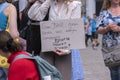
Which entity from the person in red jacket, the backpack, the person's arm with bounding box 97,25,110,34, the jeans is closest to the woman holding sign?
the person's arm with bounding box 97,25,110,34

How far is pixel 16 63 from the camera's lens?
A: 3.81 meters

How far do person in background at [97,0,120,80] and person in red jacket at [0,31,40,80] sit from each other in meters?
1.76

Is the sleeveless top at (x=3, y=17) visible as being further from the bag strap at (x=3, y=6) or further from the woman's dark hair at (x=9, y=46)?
the woman's dark hair at (x=9, y=46)

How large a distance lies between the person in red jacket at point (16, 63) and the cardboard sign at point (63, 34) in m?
1.31

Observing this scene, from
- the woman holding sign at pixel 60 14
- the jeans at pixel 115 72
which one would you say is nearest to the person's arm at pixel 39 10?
the woman holding sign at pixel 60 14

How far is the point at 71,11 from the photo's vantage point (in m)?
5.24

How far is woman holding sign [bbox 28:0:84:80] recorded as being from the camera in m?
5.24

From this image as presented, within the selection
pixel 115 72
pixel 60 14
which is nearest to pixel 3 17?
→ pixel 60 14

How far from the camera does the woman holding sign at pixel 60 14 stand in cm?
524

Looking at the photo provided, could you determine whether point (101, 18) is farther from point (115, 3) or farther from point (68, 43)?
point (68, 43)

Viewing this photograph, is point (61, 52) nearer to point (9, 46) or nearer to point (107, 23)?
point (107, 23)

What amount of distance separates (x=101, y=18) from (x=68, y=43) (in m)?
0.63

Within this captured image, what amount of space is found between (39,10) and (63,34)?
409 mm

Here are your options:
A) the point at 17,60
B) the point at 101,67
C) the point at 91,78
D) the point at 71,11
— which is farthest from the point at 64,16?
the point at 101,67
